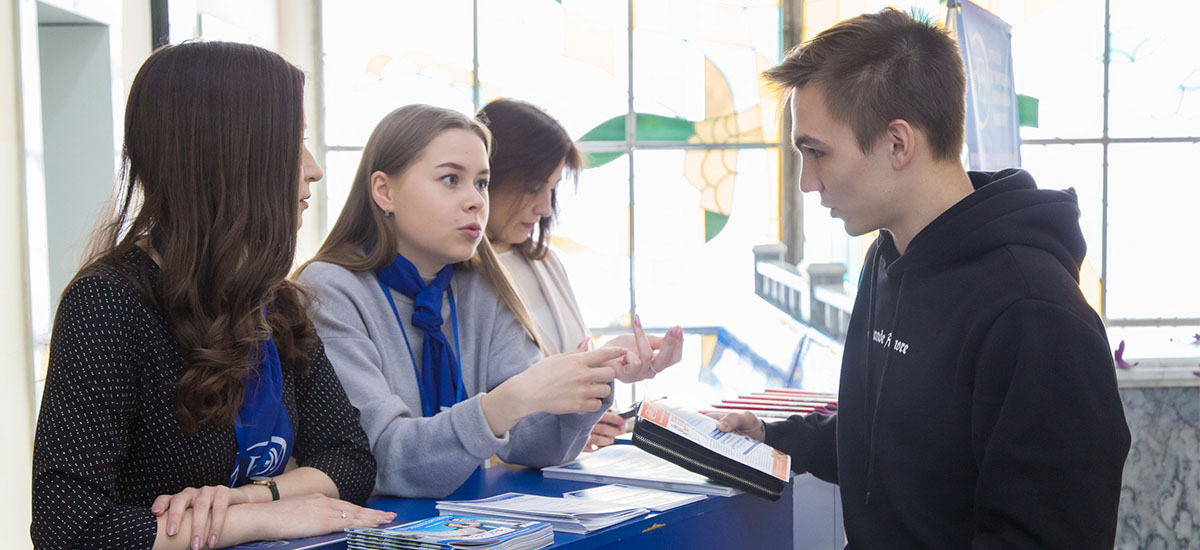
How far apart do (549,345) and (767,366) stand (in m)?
1.98

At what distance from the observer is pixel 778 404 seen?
2236mm

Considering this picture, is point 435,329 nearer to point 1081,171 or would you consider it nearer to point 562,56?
point 562,56

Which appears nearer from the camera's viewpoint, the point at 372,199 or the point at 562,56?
the point at 372,199

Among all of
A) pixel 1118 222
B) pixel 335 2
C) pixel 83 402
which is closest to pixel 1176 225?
pixel 1118 222

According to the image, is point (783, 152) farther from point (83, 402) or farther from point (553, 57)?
point (83, 402)

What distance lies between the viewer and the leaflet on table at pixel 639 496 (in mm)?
1661

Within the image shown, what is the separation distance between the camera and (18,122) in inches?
137

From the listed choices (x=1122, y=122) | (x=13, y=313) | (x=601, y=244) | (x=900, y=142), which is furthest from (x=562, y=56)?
(x=900, y=142)

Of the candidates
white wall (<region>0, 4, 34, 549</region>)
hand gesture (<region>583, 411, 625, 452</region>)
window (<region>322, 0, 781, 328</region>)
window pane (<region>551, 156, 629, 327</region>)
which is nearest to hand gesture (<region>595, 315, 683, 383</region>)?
hand gesture (<region>583, 411, 625, 452</region>)

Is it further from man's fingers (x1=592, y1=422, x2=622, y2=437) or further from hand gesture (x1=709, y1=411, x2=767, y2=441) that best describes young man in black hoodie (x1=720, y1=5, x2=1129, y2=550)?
man's fingers (x1=592, y1=422, x2=622, y2=437)

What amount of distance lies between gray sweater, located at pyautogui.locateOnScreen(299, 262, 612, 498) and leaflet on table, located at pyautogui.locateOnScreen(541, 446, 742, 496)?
0.05 m

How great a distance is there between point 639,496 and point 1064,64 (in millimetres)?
6682

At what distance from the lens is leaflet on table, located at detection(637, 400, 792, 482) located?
1.76 m

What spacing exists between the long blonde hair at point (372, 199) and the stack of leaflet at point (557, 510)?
1.91ft
